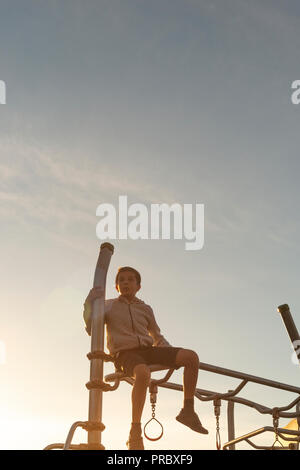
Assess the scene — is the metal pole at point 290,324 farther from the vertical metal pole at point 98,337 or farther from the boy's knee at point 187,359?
the vertical metal pole at point 98,337

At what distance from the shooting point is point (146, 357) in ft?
16.3

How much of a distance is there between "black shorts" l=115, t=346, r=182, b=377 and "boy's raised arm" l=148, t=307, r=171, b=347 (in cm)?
36

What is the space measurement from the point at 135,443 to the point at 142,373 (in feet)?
1.83

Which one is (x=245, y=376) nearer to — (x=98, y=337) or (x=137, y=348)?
(x=137, y=348)

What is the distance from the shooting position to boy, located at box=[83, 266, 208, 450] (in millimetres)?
4566

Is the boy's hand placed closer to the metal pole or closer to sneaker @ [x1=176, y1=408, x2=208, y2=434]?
sneaker @ [x1=176, y1=408, x2=208, y2=434]

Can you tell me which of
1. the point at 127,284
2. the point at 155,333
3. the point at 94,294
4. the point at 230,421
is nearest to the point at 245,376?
the point at 155,333

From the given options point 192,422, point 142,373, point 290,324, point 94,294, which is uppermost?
point 290,324

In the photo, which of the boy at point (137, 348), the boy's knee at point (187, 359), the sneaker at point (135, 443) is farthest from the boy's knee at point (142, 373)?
the sneaker at point (135, 443)

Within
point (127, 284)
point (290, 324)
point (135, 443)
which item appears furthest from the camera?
point (127, 284)
